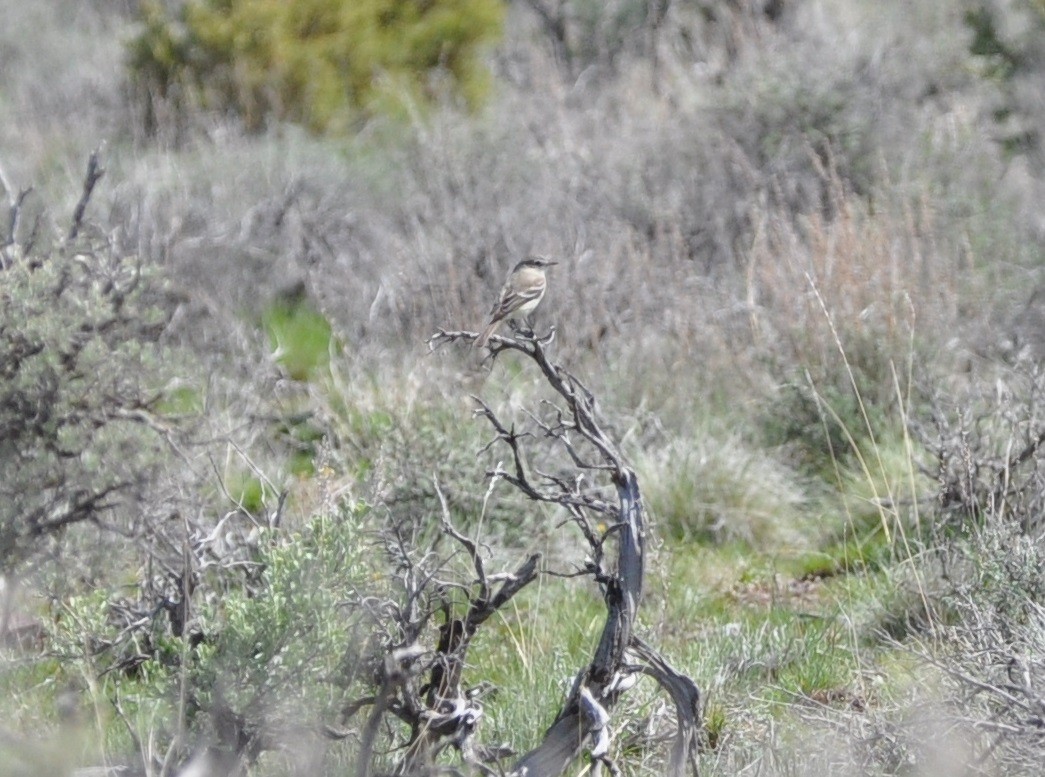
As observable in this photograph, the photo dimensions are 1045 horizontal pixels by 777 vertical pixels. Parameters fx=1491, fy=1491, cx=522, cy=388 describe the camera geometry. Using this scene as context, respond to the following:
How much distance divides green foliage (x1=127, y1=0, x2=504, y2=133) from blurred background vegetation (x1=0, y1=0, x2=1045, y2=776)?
0.04 meters

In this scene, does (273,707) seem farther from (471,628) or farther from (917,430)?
(917,430)

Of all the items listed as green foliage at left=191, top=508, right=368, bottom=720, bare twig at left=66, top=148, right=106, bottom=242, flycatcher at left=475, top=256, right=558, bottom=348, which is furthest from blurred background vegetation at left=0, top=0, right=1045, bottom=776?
flycatcher at left=475, top=256, right=558, bottom=348

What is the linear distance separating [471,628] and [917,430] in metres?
3.00

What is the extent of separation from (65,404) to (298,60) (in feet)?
25.2

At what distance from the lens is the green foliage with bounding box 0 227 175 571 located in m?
5.11

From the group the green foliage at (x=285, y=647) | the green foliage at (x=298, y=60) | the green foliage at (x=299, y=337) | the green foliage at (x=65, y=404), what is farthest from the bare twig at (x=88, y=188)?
the green foliage at (x=298, y=60)

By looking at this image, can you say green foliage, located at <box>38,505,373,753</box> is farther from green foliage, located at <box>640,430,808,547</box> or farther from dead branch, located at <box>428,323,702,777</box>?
green foliage, located at <box>640,430,808,547</box>

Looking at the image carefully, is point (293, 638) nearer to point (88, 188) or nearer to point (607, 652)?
point (607, 652)

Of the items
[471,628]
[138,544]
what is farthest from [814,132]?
[471,628]

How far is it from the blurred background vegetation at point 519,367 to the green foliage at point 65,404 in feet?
0.06

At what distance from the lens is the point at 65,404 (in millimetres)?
5246

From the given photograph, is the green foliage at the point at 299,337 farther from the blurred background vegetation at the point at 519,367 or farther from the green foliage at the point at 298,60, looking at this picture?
the green foliage at the point at 298,60

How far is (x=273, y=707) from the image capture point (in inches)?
134

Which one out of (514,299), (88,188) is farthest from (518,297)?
(88,188)
